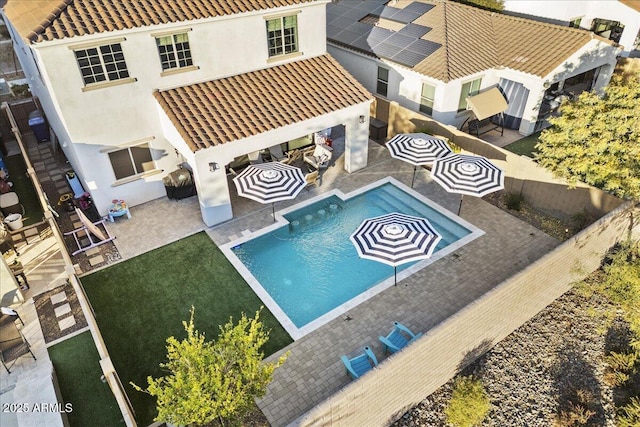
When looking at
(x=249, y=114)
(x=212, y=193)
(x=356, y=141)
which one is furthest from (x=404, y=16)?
(x=212, y=193)

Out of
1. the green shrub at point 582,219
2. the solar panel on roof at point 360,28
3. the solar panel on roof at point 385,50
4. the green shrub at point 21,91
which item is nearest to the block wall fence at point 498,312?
the green shrub at point 582,219

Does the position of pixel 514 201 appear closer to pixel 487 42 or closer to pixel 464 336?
pixel 464 336

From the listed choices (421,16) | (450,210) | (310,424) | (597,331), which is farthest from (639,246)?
(421,16)

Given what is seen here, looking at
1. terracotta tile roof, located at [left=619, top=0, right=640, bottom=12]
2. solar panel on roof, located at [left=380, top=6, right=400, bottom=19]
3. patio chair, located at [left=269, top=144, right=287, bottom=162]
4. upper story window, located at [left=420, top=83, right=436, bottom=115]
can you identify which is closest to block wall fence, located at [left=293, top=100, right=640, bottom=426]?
upper story window, located at [left=420, top=83, right=436, bottom=115]

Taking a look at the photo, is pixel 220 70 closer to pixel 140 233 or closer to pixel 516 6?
pixel 140 233

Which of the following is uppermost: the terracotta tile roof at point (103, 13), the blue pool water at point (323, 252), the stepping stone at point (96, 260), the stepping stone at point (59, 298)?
the terracotta tile roof at point (103, 13)

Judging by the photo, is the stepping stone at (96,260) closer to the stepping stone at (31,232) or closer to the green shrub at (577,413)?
the stepping stone at (31,232)

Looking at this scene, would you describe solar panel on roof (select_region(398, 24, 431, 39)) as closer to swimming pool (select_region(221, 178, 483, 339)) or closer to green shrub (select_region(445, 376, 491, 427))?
swimming pool (select_region(221, 178, 483, 339))
